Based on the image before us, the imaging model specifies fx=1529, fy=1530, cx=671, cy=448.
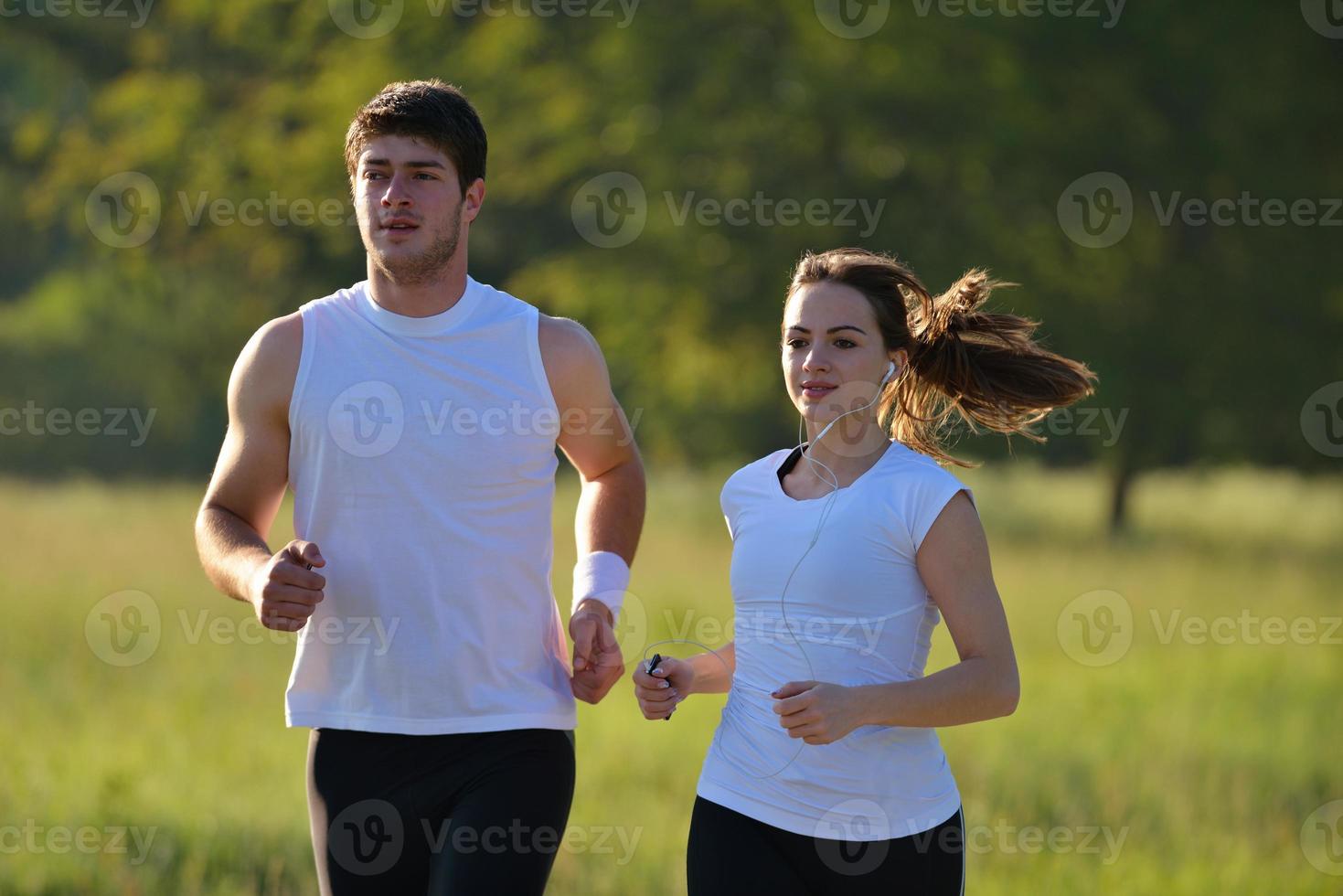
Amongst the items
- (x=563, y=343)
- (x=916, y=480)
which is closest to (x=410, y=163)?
(x=563, y=343)

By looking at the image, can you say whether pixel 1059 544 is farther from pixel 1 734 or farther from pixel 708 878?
pixel 708 878

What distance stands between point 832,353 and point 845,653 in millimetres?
606

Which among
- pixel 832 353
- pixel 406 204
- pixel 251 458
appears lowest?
pixel 251 458

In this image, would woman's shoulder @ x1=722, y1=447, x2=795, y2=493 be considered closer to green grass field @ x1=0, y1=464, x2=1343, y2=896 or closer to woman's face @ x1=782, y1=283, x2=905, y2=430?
woman's face @ x1=782, y1=283, x2=905, y2=430

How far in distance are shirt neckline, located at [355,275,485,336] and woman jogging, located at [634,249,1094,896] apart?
70 cm

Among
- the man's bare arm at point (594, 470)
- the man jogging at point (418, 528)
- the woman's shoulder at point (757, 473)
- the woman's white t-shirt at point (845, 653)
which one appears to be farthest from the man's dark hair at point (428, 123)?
the woman's white t-shirt at point (845, 653)

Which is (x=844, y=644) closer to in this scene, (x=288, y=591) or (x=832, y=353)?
(x=832, y=353)

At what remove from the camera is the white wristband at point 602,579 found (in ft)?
11.3

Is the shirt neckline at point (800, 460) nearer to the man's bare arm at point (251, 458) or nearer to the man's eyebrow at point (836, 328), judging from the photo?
the man's eyebrow at point (836, 328)

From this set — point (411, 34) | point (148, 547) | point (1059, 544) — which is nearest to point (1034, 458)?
point (1059, 544)

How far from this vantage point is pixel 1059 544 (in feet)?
46.7

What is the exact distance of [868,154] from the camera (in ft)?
47.3

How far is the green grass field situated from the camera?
589 cm

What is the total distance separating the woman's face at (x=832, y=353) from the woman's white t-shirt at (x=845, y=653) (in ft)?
0.51
